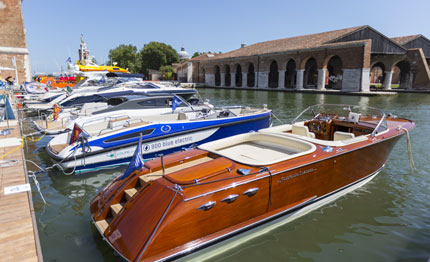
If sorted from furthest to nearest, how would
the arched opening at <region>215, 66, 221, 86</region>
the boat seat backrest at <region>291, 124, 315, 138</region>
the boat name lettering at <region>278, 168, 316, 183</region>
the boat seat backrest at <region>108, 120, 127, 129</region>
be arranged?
1. the arched opening at <region>215, 66, 221, 86</region>
2. the boat seat backrest at <region>108, 120, 127, 129</region>
3. the boat seat backrest at <region>291, 124, 315, 138</region>
4. the boat name lettering at <region>278, 168, 316, 183</region>

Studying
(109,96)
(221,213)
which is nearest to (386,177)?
(221,213)

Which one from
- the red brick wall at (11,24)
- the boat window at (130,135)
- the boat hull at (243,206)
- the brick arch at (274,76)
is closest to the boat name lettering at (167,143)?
the boat window at (130,135)

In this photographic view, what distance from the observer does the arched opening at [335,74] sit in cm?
3972

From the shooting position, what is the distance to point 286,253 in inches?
169

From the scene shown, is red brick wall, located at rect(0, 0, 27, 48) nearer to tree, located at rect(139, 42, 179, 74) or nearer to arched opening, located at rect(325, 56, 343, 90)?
tree, located at rect(139, 42, 179, 74)

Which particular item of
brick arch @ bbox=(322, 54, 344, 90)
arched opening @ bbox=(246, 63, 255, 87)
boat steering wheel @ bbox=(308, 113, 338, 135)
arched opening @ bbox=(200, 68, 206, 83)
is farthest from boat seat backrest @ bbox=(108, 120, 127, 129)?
arched opening @ bbox=(200, 68, 206, 83)

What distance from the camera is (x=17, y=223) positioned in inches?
148

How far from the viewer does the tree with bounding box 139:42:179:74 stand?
219 feet

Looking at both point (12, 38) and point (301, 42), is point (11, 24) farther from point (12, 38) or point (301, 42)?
point (301, 42)

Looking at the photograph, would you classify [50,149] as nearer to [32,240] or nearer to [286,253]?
[32,240]

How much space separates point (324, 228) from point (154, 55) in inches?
2647

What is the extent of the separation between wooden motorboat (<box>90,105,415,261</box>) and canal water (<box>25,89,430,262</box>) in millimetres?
331

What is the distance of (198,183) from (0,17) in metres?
35.1

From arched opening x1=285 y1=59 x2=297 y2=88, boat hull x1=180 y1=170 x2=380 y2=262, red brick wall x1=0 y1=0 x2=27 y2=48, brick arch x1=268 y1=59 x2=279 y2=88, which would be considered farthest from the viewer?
brick arch x1=268 y1=59 x2=279 y2=88
